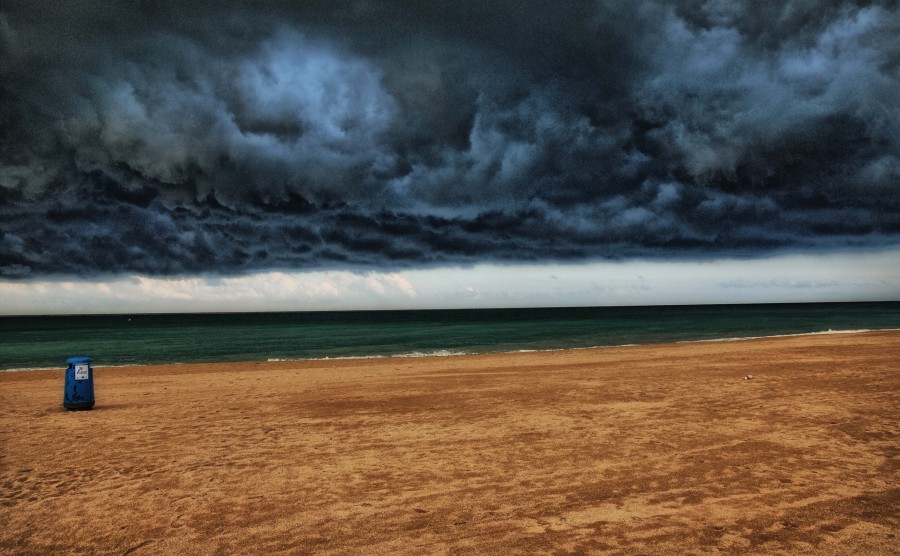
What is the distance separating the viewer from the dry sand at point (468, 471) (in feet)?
19.5

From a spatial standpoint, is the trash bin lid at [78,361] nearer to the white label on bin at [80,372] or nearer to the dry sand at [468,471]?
the white label on bin at [80,372]

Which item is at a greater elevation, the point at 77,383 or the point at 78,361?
the point at 78,361

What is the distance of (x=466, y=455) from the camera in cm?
910

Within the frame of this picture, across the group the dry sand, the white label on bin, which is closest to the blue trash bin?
the white label on bin

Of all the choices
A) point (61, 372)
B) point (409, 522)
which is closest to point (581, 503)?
point (409, 522)

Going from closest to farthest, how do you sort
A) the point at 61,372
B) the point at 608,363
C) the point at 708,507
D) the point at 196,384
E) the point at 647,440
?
the point at 708,507 → the point at 647,440 → the point at 196,384 → the point at 608,363 → the point at 61,372

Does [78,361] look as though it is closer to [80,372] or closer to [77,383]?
[80,372]

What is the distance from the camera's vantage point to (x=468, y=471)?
820 centimetres

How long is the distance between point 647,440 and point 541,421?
2.45 metres

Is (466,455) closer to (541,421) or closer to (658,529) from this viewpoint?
(541,421)

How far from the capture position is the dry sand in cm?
595

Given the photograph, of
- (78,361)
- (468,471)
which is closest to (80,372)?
(78,361)

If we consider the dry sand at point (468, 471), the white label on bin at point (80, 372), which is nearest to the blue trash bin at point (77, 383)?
the white label on bin at point (80, 372)

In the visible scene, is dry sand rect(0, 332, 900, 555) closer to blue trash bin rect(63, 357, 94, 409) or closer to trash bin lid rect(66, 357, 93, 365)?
blue trash bin rect(63, 357, 94, 409)
